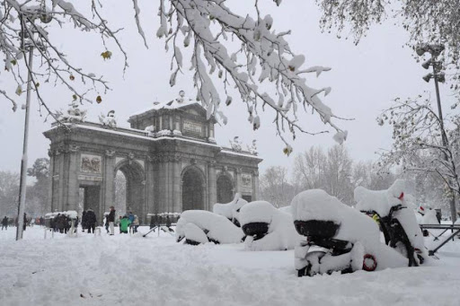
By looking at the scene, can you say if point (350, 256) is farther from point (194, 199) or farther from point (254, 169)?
point (254, 169)

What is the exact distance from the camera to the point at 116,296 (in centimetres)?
457

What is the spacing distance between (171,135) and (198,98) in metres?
35.2

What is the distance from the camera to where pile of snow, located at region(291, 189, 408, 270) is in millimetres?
5883

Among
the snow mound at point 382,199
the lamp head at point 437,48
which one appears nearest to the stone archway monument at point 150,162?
the lamp head at point 437,48

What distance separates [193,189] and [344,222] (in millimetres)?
38497

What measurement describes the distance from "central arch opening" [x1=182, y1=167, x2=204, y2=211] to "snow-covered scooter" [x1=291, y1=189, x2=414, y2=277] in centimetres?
3559

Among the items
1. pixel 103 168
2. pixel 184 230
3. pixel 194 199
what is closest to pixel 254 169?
pixel 194 199

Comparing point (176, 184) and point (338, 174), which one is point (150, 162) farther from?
point (338, 174)

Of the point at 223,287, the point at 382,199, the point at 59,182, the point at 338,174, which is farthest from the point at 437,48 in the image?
the point at 338,174

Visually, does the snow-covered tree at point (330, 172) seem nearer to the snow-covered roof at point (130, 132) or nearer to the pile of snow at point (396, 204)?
the snow-covered roof at point (130, 132)

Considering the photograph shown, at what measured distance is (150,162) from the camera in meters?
39.3

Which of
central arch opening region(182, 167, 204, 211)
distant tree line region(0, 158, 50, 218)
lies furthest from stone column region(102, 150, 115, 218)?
distant tree line region(0, 158, 50, 218)

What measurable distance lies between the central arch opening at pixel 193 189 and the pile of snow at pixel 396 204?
1373 inches

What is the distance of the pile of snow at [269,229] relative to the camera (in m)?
10.4
